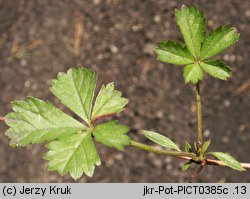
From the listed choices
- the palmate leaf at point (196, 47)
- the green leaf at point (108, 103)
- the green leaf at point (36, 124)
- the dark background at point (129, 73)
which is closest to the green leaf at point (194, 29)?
the palmate leaf at point (196, 47)

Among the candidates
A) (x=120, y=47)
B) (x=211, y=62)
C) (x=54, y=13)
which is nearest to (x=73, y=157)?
(x=211, y=62)

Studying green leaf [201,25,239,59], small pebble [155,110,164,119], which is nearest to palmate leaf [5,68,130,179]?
green leaf [201,25,239,59]

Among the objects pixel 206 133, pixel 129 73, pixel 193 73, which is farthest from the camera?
pixel 129 73

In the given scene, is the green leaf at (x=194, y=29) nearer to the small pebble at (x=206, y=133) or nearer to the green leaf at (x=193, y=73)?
the green leaf at (x=193, y=73)

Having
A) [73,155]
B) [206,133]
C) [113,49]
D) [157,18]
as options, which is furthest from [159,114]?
[73,155]

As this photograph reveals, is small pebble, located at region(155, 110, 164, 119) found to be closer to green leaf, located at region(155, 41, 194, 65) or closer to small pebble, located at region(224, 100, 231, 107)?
small pebble, located at region(224, 100, 231, 107)

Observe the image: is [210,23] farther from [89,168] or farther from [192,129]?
[89,168]

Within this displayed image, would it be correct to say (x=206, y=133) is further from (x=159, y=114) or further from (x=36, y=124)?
(x=36, y=124)
